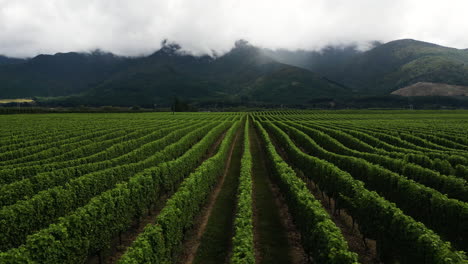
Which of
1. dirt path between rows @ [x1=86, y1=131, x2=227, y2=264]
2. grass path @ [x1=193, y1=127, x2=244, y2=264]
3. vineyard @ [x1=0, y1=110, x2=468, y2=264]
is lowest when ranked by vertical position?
dirt path between rows @ [x1=86, y1=131, x2=227, y2=264]

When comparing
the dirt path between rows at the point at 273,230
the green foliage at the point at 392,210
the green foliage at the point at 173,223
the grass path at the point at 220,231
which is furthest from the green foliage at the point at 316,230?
the green foliage at the point at 173,223

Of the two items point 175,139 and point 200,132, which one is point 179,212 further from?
point 200,132

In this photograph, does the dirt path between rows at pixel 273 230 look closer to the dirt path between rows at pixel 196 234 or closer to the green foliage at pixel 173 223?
the dirt path between rows at pixel 196 234

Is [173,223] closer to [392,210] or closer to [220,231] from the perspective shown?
[220,231]

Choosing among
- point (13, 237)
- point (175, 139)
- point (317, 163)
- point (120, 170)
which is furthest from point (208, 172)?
point (175, 139)

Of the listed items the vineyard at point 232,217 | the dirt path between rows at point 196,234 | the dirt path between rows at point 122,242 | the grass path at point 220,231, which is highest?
the vineyard at point 232,217

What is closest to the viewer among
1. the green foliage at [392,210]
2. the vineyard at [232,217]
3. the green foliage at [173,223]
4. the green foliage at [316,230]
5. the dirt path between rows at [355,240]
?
the green foliage at [316,230]

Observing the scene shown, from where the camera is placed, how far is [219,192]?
74.0ft

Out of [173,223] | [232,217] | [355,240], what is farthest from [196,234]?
[355,240]

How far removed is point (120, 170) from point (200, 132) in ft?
98.7

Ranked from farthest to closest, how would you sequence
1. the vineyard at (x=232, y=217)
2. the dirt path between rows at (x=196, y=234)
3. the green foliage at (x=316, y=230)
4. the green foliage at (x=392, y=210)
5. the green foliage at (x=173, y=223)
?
the dirt path between rows at (x=196, y=234)
the vineyard at (x=232, y=217)
the green foliage at (x=173, y=223)
the green foliage at (x=392, y=210)
the green foliage at (x=316, y=230)

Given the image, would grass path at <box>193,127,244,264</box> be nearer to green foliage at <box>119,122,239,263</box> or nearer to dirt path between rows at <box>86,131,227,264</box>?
green foliage at <box>119,122,239,263</box>

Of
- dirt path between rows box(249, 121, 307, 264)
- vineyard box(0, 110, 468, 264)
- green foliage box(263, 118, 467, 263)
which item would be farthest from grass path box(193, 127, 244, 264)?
green foliage box(263, 118, 467, 263)

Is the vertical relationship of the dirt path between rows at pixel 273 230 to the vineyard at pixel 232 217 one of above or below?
below
